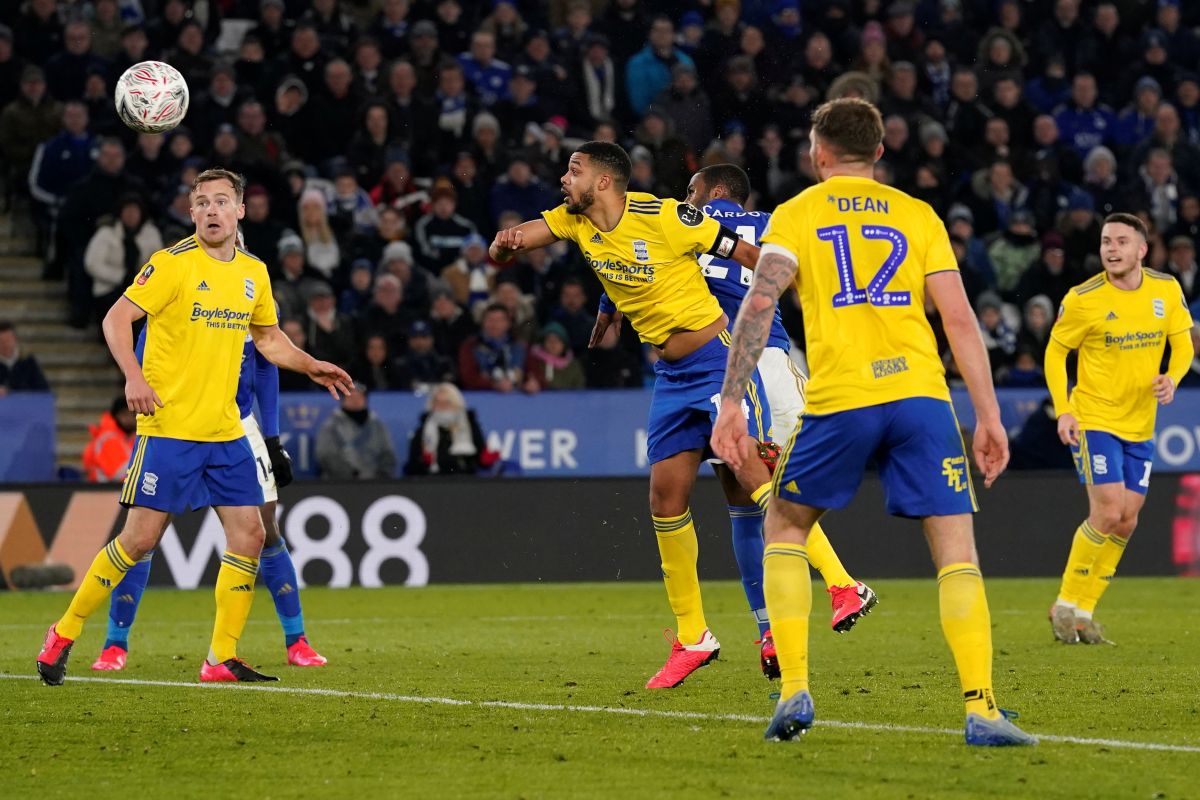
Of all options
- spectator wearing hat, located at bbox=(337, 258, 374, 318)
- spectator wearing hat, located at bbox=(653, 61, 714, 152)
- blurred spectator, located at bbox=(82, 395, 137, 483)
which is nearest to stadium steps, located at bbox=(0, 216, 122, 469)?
blurred spectator, located at bbox=(82, 395, 137, 483)

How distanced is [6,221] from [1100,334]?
42.7ft

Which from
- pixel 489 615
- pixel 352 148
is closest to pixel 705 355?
pixel 489 615

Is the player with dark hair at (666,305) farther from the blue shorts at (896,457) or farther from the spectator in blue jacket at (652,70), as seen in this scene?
the spectator in blue jacket at (652,70)

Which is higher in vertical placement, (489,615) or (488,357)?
(488,357)

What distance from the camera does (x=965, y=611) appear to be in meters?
6.19

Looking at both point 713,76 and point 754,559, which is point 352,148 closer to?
point 713,76

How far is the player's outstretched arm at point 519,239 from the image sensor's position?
27.8ft

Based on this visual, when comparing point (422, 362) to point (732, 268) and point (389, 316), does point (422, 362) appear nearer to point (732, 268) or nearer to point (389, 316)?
point (389, 316)

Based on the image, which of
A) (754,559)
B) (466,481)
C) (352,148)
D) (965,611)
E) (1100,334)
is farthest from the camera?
(352,148)

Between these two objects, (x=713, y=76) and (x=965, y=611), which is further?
(x=713, y=76)

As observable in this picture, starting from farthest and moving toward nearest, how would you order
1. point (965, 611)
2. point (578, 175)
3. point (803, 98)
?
point (803, 98), point (578, 175), point (965, 611)

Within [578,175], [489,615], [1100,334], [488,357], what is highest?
[578,175]

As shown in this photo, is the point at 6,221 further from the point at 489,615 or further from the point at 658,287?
the point at 658,287

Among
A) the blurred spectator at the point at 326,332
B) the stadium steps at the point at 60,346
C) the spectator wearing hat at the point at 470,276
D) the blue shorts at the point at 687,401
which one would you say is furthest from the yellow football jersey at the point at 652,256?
the stadium steps at the point at 60,346
